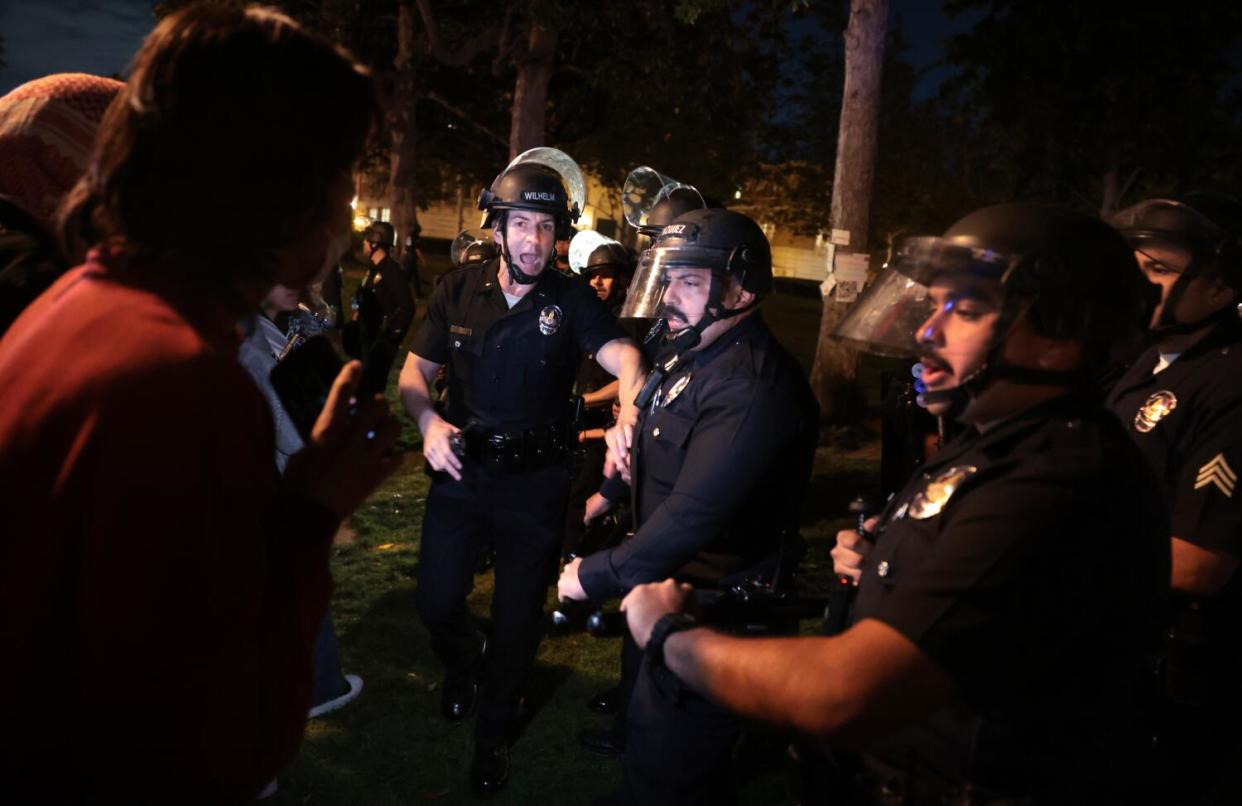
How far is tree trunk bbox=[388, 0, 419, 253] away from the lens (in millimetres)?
23609

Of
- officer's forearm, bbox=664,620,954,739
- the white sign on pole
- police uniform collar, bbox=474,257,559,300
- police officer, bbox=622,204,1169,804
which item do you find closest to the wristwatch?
police officer, bbox=622,204,1169,804

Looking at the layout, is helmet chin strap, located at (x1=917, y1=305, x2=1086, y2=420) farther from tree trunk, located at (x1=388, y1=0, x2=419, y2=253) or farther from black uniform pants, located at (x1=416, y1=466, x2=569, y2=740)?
tree trunk, located at (x1=388, y1=0, x2=419, y2=253)

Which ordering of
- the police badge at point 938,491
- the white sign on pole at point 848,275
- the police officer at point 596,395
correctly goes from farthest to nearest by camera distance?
the white sign on pole at point 848,275 < the police officer at point 596,395 < the police badge at point 938,491

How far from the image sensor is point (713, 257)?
345cm

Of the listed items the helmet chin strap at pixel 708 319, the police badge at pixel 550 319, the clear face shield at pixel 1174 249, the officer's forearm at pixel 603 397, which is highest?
the clear face shield at pixel 1174 249

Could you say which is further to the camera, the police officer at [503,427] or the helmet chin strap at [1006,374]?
the police officer at [503,427]

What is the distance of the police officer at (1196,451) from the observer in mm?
2865

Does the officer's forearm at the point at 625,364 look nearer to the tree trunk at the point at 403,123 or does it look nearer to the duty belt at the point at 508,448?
the duty belt at the point at 508,448

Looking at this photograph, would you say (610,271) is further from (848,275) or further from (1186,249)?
(848,275)

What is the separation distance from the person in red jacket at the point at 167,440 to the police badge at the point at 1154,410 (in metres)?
2.94

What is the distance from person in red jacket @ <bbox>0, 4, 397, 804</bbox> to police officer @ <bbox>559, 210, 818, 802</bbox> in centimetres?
174

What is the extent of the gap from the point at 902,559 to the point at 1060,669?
1.14ft

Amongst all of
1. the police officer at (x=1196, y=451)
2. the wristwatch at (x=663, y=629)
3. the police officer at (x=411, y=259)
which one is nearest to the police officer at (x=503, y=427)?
the wristwatch at (x=663, y=629)

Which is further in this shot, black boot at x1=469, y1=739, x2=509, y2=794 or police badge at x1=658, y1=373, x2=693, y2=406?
black boot at x1=469, y1=739, x2=509, y2=794
